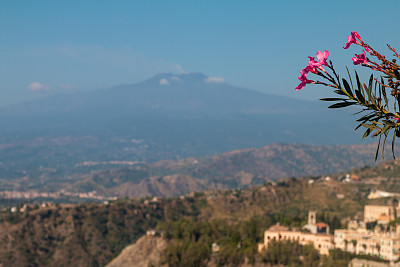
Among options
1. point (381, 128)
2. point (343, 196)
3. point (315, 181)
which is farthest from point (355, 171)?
point (381, 128)

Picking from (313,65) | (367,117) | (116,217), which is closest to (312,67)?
(313,65)

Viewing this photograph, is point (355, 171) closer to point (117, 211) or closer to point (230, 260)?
point (117, 211)

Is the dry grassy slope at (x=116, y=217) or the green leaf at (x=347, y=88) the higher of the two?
the green leaf at (x=347, y=88)

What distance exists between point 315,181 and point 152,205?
4147 centimetres

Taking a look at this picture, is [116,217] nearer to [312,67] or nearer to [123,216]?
[123,216]

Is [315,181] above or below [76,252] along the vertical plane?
above

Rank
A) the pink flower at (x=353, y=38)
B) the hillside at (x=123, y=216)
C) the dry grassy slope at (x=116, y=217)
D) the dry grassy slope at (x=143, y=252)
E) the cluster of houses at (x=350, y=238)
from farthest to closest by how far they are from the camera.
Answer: the dry grassy slope at (x=116, y=217) → the hillside at (x=123, y=216) → the dry grassy slope at (x=143, y=252) → the cluster of houses at (x=350, y=238) → the pink flower at (x=353, y=38)

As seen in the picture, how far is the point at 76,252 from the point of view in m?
138

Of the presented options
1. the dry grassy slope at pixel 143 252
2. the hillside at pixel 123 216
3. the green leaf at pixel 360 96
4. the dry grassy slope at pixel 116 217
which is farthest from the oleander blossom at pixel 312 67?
the dry grassy slope at pixel 116 217

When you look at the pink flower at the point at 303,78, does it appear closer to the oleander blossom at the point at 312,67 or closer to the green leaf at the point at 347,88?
the oleander blossom at the point at 312,67

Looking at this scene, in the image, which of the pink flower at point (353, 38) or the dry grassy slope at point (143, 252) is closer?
the pink flower at point (353, 38)

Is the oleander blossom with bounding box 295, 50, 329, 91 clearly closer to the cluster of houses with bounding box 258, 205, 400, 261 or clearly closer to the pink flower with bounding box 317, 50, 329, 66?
the pink flower with bounding box 317, 50, 329, 66

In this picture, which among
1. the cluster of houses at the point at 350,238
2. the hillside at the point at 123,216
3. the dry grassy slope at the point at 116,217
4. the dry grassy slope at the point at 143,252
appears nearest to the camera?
the cluster of houses at the point at 350,238

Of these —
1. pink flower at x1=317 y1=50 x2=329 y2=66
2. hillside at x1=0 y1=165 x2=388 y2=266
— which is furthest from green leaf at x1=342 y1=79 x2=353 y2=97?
hillside at x1=0 y1=165 x2=388 y2=266
